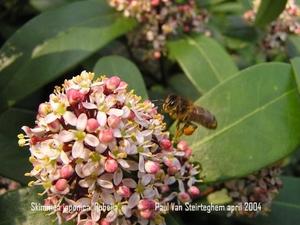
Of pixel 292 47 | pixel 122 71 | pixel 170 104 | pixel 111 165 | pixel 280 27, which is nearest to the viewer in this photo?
pixel 111 165

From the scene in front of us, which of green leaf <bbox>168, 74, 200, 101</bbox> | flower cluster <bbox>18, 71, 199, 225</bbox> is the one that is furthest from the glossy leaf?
flower cluster <bbox>18, 71, 199, 225</bbox>

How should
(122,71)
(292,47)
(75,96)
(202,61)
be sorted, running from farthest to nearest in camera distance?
(292,47), (202,61), (122,71), (75,96)

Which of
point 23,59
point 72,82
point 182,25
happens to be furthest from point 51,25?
point 72,82

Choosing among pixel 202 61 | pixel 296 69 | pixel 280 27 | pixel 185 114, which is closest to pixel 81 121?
pixel 185 114

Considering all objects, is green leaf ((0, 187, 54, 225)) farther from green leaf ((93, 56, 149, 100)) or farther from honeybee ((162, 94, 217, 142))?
green leaf ((93, 56, 149, 100))

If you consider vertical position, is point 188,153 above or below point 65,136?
below

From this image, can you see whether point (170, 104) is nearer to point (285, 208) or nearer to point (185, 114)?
point (185, 114)

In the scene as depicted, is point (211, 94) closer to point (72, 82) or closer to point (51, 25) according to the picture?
point (72, 82)
